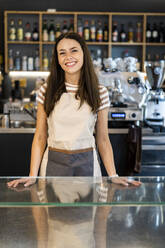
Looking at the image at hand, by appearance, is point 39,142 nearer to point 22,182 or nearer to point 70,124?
point 70,124

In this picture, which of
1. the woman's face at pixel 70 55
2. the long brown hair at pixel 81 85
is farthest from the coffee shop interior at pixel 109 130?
the woman's face at pixel 70 55

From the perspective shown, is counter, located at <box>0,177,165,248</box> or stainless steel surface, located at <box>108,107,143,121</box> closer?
counter, located at <box>0,177,165,248</box>

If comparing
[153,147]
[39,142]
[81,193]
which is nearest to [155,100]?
[153,147]

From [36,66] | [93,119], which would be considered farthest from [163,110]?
[36,66]

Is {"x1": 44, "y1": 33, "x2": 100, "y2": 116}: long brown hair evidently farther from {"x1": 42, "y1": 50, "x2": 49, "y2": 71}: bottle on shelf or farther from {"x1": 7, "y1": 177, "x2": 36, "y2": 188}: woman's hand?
{"x1": 42, "y1": 50, "x2": 49, "y2": 71}: bottle on shelf

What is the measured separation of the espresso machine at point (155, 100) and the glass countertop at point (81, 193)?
5.90 feet

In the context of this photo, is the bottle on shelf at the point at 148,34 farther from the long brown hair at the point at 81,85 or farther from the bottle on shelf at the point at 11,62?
the long brown hair at the point at 81,85

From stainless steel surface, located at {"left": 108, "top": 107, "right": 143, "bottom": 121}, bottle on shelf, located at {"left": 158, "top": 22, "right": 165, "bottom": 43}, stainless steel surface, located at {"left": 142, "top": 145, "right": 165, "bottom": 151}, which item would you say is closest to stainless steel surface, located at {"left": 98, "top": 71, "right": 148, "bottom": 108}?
stainless steel surface, located at {"left": 108, "top": 107, "right": 143, "bottom": 121}

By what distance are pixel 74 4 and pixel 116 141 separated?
3.54 meters

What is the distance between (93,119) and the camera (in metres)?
1.51

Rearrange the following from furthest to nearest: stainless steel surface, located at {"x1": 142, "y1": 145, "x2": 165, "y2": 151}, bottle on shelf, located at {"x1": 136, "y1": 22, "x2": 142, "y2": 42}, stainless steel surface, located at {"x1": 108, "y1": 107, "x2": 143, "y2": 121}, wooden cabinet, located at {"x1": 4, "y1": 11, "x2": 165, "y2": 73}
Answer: bottle on shelf, located at {"x1": 136, "y1": 22, "x2": 142, "y2": 42} < wooden cabinet, located at {"x1": 4, "y1": 11, "x2": 165, "y2": 73} < stainless steel surface, located at {"x1": 108, "y1": 107, "x2": 143, "y2": 121} < stainless steel surface, located at {"x1": 142, "y1": 145, "x2": 165, "y2": 151}

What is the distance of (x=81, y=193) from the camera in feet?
2.75

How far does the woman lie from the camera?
1.47 m

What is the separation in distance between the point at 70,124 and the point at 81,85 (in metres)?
0.19
